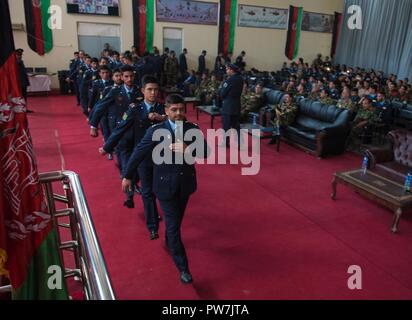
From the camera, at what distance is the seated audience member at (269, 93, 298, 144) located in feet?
21.0

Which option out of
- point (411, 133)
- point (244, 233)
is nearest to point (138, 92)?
point (244, 233)

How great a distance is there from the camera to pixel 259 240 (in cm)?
326

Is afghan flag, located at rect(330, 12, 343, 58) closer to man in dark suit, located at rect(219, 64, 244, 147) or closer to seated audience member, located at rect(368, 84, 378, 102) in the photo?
seated audience member, located at rect(368, 84, 378, 102)

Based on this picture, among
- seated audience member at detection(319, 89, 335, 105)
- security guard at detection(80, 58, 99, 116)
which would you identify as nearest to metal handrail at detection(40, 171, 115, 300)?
security guard at detection(80, 58, 99, 116)

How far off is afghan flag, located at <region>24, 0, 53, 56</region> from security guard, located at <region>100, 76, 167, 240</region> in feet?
29.4

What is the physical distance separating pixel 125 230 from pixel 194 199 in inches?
39.5

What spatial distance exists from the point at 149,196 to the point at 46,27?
9.50 meters

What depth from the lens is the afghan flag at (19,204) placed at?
1.23m

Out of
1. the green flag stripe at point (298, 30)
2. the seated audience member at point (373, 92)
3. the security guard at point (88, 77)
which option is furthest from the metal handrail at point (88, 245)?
the green flag stripe at point (298, 30)

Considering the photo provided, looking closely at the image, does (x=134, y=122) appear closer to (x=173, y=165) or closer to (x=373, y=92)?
(x=173, y=165)

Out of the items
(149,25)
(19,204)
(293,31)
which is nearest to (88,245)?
Answer: (19,204)

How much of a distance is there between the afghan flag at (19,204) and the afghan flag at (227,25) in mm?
12657
